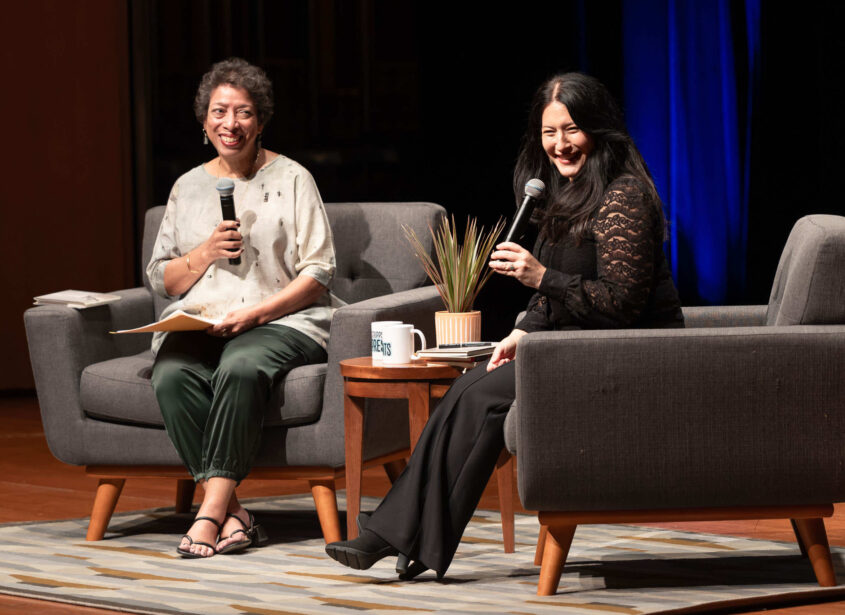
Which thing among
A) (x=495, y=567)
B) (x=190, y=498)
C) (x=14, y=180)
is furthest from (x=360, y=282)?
(x=14, y=180)

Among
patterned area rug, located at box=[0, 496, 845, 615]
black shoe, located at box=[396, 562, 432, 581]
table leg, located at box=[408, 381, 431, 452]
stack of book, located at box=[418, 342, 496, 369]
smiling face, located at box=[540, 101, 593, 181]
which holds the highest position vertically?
smiling face, located at box=[540, 101, 593, 181]

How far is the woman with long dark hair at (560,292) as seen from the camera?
9.50 ft

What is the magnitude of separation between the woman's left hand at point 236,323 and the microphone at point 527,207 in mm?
892

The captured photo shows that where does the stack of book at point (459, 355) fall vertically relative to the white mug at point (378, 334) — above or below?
below

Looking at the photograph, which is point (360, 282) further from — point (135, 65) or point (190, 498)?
point (135, 65)

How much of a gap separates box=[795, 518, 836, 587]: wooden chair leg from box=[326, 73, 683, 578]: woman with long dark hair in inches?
21.1

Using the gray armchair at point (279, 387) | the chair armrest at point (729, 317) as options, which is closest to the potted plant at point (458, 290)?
the gray armchair at point (279, 387)

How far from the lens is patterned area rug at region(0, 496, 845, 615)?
2.75 metres

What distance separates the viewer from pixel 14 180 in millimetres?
6520

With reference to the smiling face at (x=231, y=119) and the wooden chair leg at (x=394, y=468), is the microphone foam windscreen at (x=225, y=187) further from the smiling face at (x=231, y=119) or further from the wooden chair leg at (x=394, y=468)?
the wooden chair leg at (x=394, y=468)

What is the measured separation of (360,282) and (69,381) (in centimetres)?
88

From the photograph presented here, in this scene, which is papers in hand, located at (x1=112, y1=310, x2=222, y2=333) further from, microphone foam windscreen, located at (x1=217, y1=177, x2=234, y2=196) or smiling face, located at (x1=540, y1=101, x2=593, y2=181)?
smiling face, located at (x1=540, y1=101, x2=593, y2=181)

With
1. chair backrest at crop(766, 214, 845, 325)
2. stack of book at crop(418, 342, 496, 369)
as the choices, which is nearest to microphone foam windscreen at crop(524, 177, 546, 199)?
stack of book at crop(418, 342, 496, 369)

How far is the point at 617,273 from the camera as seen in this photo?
2.89m
